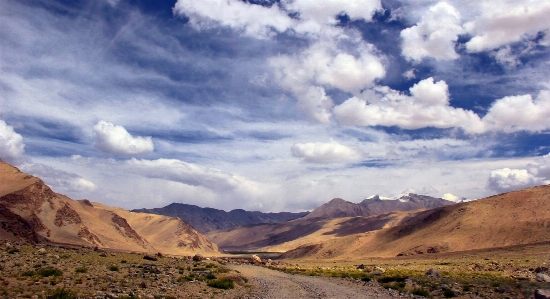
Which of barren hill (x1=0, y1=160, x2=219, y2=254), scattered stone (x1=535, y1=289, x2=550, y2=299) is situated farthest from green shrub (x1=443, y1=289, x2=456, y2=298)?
barren hill (x1=0, y1=160, x2=219, y2=254)

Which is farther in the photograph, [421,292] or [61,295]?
[421,292]

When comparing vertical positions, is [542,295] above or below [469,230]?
below

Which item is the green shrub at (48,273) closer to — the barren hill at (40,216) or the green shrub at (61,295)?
the green shrub at (61,295)

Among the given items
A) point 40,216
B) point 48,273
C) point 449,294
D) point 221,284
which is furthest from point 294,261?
point 48,273

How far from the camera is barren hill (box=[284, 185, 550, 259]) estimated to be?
88.7 m

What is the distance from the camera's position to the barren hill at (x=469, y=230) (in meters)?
88.7

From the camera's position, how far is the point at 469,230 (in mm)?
100500

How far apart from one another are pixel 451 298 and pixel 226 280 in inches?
563

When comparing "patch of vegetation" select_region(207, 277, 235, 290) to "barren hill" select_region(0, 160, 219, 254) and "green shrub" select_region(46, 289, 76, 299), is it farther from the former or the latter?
"barren hill" select_region(0, 160, 219, 254)

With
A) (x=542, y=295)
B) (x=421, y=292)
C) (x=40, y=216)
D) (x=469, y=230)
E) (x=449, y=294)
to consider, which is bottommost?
(x=421, y=292)

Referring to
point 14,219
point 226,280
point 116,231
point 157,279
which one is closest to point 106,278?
point 157,279

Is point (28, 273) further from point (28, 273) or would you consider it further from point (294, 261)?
point (294, 261)

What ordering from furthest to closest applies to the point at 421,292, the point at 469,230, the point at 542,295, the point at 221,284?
the point at 469,230 < the point at 221,284 < the point at 421,292 < the point at 542,295

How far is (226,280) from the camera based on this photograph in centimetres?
2523
